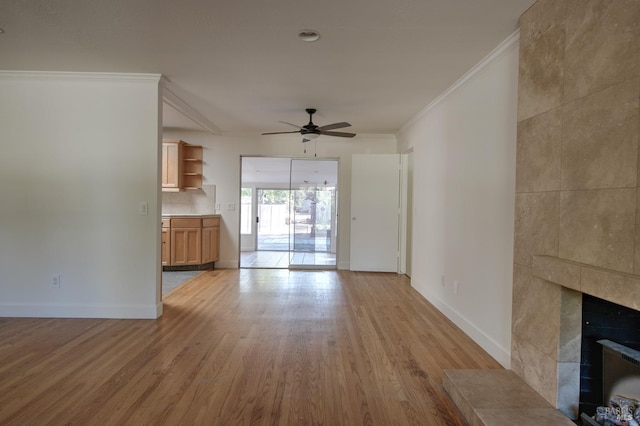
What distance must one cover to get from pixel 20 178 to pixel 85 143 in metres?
0.74

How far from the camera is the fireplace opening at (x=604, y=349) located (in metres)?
1.67

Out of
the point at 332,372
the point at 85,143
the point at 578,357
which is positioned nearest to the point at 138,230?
the point at 85,143

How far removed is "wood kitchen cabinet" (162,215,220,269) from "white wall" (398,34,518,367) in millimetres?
3613

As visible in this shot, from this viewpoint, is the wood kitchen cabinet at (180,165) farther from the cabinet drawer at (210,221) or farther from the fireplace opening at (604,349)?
the fireplace opening at (604,349)

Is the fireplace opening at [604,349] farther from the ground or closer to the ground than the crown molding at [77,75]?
closer to the ground

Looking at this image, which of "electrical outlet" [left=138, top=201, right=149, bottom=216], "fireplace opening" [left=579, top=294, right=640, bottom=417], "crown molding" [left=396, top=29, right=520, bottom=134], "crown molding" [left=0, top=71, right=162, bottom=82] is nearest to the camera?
"fireplace opening" [left=579, top=294, right=640, bottom=417]

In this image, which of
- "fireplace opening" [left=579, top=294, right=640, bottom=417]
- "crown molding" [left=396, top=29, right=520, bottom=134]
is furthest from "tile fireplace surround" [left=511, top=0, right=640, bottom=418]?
"crown molding" [left=396, top=29, right=520, bottom=134]

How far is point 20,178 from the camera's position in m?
3.39

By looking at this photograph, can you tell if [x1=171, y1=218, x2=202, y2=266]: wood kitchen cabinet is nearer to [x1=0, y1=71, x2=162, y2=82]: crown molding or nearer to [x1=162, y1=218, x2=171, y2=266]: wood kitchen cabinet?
[x1=162, y1=218, x2=171, y2=266]: wood kitchen cabinet

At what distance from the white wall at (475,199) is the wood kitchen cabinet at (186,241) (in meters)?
3.61

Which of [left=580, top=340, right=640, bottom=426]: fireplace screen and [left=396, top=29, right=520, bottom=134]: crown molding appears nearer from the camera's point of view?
[left=580, top=340, right=640, bottom=426]: fireplace screen

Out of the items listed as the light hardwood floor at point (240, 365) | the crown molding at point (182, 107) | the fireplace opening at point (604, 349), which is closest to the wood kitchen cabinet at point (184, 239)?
the crown molding at point (182, 107)

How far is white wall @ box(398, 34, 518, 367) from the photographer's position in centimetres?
250

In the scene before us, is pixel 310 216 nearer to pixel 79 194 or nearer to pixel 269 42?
pixel 79 194
